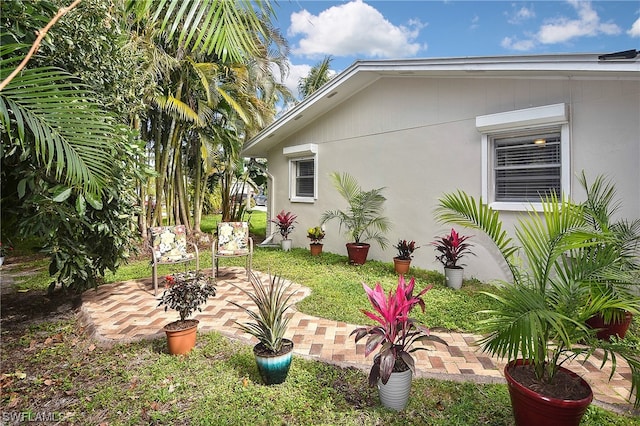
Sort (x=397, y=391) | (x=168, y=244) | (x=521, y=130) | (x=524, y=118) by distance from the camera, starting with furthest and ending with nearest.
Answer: (x=168, y=244), (x=521, y=130), (x=524, y=118), (x=397, y=391)

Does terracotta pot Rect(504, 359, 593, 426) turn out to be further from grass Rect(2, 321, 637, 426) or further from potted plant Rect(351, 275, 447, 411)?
A: potted plant Rect(351, 275, 447, 411)

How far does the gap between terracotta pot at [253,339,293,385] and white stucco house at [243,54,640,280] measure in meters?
4.63

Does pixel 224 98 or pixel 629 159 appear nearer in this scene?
pixel 629 159

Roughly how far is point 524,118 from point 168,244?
662 cm

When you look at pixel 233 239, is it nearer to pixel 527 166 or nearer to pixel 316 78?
pixel 527 166

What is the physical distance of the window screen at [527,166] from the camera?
529 centimetres

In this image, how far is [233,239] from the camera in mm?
6840

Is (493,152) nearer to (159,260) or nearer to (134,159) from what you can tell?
(134,159)

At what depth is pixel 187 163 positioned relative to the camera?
37.5 ft

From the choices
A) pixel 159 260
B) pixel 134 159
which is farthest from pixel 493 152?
pixel 159 260

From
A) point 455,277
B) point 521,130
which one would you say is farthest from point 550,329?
point 521,130

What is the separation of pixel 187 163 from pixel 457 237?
9.42 meters

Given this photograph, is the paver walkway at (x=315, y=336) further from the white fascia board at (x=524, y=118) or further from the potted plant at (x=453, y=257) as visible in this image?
the white fascia board at (x=524, y=118)

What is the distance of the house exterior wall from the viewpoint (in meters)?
4.55
